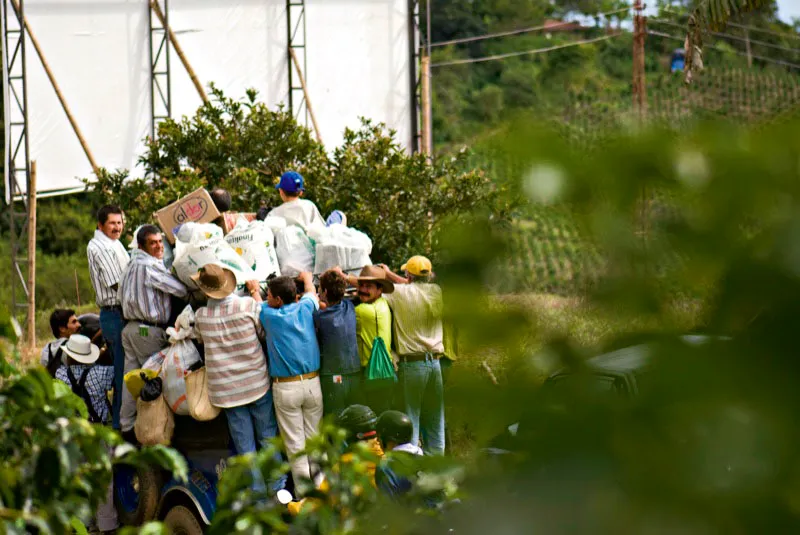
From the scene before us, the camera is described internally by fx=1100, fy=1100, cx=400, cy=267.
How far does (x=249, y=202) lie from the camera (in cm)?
977

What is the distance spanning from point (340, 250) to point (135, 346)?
1.30 metres

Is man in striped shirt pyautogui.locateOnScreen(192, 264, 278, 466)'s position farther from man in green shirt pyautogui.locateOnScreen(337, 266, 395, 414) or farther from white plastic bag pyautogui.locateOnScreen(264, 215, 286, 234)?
white plastic bag pyautogui.locateOnScreen(264, 215, 286, 234)

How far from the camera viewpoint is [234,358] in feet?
18.9

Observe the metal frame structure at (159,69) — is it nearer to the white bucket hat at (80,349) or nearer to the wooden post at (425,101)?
the wooden post at (425,101)

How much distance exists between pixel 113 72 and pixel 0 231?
13.9 m

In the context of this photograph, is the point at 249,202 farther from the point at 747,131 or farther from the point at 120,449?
the point at 747,131

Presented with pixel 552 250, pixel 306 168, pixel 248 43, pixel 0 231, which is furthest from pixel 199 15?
pixel 552 250

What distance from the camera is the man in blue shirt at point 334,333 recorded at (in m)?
5.95

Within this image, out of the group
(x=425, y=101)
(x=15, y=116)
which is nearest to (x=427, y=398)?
(x=15, y=116)

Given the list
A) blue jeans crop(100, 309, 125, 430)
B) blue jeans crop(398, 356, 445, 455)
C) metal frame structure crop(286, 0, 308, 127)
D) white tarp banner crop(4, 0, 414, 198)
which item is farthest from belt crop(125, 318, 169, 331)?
metal frame structure crop(286, 0, 308, 127)

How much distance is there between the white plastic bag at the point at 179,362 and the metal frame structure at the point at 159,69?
9383mm

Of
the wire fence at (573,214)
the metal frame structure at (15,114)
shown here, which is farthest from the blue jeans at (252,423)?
the metal frame structure at (15,114)

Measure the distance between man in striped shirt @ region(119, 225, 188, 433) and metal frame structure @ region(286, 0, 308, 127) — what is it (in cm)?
986

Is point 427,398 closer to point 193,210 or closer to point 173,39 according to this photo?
point 193,210
